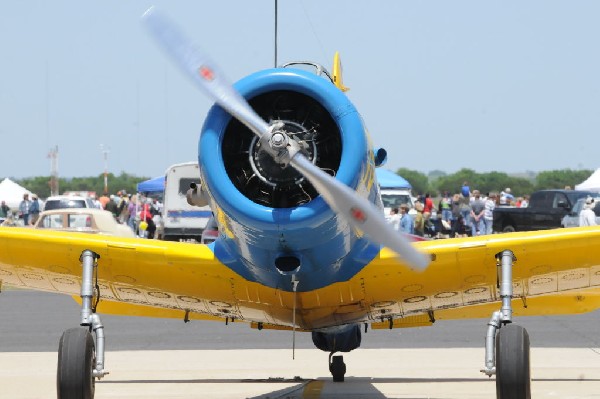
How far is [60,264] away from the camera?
10.1 metres

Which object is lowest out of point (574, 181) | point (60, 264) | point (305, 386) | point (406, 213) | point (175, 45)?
point (305, 386)

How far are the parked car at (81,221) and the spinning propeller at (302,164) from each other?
24651 millimetres

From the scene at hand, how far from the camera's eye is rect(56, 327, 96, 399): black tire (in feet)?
28.6

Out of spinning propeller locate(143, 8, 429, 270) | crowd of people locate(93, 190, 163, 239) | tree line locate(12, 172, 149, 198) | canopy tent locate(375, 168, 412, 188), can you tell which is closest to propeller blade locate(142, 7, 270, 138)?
spinning propeller locate(143, 8, 429, 270)

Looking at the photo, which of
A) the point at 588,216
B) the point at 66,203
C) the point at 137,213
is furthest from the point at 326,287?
the point at 66,203

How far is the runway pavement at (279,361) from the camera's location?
37.7ft

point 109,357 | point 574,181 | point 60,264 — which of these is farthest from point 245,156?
point 574,181

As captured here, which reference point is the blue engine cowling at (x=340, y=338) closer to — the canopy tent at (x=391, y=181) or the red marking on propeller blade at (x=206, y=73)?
the red marking on propeller blade at (x=206, y=73)

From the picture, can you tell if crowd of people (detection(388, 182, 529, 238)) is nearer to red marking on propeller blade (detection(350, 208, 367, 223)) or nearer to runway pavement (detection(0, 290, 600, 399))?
runway pavement (detection(0, 290, 600, 399))

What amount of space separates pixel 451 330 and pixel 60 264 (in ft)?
28.4

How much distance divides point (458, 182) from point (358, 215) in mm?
120014

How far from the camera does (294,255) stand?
8680 millimetres

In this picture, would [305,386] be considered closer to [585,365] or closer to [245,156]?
[585,365]

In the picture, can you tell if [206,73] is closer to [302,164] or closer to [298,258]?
[302,164]
